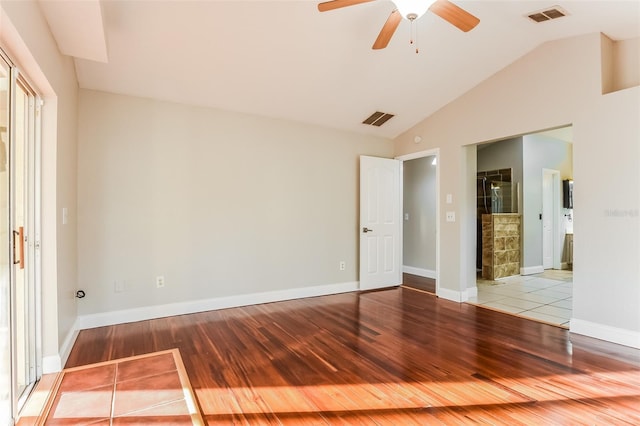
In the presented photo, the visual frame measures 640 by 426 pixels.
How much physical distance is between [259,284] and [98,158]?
229cm

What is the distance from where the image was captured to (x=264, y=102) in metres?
4.00

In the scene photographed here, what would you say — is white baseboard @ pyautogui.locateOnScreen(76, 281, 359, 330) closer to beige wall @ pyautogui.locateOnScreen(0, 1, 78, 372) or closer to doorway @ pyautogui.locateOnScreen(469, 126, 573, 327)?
beige wall @ pyautogui.locateOnScreen(0, 1, 78, 372)

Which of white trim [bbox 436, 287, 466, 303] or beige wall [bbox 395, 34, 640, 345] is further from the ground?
beige wall [bbox 395, 34, 640, 345]

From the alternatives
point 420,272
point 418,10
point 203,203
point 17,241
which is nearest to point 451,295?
point 420,272

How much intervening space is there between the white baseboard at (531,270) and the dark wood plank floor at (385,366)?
3196mm

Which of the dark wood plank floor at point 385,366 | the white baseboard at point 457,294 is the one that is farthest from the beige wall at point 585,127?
the white baseboard at point 457,294

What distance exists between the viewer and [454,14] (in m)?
2.24

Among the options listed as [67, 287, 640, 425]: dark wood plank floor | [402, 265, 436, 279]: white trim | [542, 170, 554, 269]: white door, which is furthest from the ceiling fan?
[542, 170, 554, 269]: white door

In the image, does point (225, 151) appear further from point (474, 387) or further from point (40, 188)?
point (474, 387)

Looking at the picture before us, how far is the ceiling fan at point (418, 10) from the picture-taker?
2006mm

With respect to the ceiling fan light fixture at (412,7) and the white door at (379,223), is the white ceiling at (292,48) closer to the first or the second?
the ceiling fan light fixture at (412,7)

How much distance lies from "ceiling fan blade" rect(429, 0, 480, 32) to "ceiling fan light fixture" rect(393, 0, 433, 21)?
0.18m

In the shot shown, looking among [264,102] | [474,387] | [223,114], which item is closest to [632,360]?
[474,387]

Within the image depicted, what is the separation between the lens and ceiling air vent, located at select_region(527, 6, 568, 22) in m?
2.92
